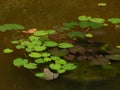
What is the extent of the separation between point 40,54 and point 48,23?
438 millimetres

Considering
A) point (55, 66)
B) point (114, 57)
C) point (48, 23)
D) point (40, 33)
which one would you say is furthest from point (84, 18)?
point (55, 66)

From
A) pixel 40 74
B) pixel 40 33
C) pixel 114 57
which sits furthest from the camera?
pixel 40 33

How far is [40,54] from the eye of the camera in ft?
5.61

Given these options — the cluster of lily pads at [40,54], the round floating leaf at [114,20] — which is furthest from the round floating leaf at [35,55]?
the round floating leaf at [114,20]

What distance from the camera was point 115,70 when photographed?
163 centimetres

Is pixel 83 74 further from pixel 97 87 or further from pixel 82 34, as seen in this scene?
pixel 82 34

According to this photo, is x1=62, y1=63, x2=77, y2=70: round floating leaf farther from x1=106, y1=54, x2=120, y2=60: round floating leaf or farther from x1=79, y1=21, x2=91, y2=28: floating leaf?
x1=79, y1=21, x2=91, y2=28: floating leaf

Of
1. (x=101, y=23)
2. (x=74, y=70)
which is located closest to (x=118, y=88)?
(x=74, y=70)

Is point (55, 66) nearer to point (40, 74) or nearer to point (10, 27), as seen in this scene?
point (40, 74)

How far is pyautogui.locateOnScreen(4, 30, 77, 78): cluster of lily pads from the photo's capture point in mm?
1615

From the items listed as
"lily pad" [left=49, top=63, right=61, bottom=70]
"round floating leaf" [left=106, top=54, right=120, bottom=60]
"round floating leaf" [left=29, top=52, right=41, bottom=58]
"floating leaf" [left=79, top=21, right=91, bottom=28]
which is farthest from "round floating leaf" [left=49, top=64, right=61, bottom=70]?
"floating leaf" [left=79, top=21, right=91, bottom=28]

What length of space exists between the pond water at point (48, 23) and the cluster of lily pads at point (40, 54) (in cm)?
4

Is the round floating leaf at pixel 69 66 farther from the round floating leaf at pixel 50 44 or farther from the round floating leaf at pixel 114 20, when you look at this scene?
the round floating leaf at pixel 114 20

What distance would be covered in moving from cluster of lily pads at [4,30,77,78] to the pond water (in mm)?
40
